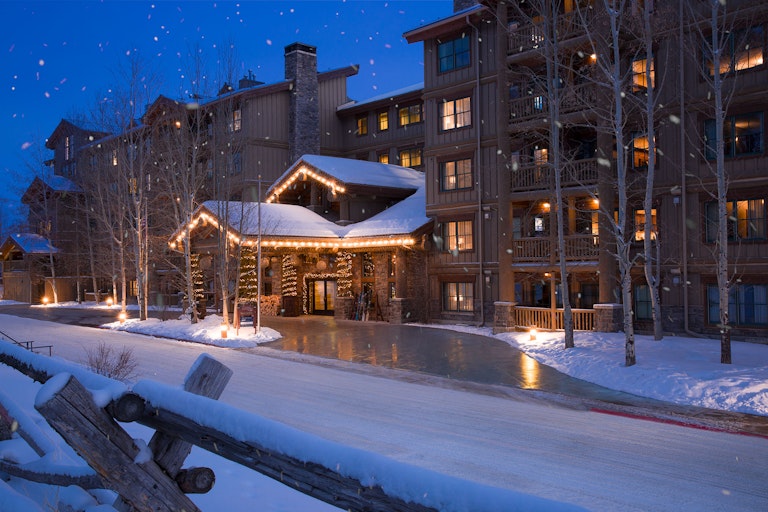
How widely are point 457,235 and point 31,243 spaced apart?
41.3 metres

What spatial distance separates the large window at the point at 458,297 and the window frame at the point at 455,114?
7478 mm

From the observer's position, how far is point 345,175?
3316cm

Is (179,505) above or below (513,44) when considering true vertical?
below

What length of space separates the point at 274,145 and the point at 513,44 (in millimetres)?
19550

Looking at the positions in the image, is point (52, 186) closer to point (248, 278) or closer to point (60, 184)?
point (60, 184)

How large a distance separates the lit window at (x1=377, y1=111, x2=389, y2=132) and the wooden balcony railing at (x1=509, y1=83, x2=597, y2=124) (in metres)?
15.2

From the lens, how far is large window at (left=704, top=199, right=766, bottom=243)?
20.8 m

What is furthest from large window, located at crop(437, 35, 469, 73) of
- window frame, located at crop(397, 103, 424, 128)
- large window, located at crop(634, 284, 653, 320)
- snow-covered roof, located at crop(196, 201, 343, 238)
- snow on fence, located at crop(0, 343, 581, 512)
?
snow on fence, located at crop(0, 343, 581, 512)

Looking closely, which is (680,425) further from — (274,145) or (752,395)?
(274,145)

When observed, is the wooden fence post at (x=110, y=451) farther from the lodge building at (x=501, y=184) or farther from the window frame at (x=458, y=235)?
the window frame at (x=458, y=235)

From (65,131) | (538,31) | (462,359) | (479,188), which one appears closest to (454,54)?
(538,31)

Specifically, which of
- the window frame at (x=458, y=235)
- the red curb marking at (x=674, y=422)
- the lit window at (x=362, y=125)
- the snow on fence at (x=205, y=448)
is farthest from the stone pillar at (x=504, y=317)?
the snow on fence at (x=205, y=448)

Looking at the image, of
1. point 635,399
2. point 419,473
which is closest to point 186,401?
point 419,473

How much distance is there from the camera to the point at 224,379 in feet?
13.0
